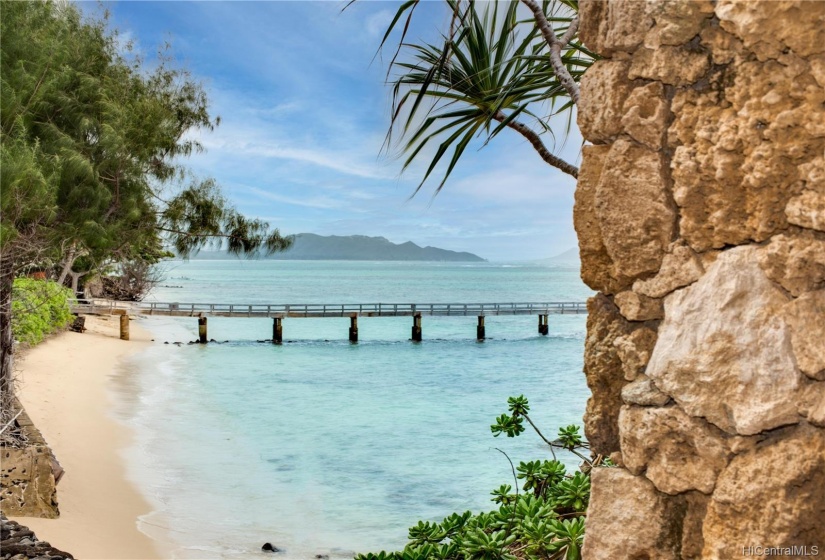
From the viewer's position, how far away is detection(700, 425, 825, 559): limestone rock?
1.58m

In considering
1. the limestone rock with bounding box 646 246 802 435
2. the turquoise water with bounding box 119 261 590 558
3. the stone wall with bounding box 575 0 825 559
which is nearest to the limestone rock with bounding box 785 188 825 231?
the stone wall with bounding box 575 0 825 559

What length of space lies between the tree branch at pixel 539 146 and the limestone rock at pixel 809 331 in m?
2.11

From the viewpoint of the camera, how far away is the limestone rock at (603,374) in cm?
213

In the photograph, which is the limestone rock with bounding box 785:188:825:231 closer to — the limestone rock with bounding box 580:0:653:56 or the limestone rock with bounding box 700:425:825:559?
the limestone rock with bounding box 700:425:825:559

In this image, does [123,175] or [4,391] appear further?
[123,175]

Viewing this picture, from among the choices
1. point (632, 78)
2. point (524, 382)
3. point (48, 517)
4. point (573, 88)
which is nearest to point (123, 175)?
point (48, 517)

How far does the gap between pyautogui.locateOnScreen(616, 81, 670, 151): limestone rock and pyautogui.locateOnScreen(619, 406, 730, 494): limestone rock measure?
73cm

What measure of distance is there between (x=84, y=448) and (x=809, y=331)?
13.1m

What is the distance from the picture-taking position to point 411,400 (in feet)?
79.8

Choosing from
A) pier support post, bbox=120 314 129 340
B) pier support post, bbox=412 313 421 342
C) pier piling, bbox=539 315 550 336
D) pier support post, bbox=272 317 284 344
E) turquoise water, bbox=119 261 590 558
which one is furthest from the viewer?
pier piling, bbox=539 315 550 336

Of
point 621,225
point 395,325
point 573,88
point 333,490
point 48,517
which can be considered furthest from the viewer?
point 395,325

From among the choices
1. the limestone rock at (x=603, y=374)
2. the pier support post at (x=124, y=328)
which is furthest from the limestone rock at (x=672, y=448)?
the pier support post at (x=124, y=328)

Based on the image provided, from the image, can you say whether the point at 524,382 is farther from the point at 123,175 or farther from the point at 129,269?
the point at 129,269

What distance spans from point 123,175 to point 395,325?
4595 centimetres
